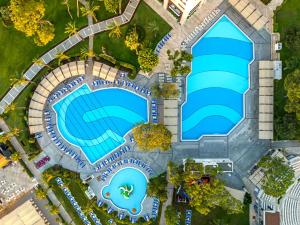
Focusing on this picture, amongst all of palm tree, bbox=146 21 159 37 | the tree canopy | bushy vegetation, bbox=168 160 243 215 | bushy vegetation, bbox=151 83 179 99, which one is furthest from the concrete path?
the tree canopy

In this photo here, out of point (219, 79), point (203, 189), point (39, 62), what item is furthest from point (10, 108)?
point (219, 79)

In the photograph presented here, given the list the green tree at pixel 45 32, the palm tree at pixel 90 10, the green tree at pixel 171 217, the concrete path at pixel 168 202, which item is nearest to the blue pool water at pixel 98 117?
the green tree at pixel 45 32

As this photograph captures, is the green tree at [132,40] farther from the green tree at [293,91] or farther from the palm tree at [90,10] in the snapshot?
the green tree at [293,91]

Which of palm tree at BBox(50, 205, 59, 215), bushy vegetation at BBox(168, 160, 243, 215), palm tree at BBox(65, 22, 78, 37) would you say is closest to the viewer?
bushy vegetation at BBox(168, 160, 243, 215)

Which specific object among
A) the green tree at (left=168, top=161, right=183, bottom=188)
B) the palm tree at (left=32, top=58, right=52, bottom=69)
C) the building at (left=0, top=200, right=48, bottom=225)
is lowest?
the building at (left=0, top=200, right=48, bottom=225)

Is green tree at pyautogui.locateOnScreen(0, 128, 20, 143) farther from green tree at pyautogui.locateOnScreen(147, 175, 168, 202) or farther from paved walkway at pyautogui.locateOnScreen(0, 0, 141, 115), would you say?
green tree at pyautogui.locateOnScreen(147, 175, 168, 202)

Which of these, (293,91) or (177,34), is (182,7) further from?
(293,91)
